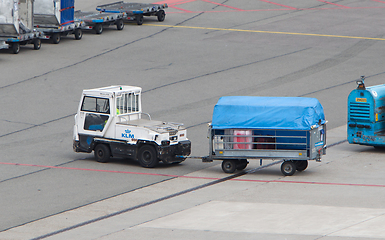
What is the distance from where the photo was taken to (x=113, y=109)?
Result: 1723 cm

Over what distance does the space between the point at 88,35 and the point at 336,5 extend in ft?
61.5

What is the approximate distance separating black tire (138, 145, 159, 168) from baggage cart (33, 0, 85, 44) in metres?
16.7

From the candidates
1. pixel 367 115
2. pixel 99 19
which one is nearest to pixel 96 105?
pixel 367 115

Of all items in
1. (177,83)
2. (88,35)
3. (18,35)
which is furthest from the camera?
(88,35)

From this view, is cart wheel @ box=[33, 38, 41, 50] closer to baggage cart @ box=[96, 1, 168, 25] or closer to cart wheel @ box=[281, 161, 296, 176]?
baggage cart @ box=[96, 1, 168, 25]

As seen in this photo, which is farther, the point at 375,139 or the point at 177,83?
the point at 177,83

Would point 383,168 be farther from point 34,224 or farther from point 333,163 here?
point 34,224

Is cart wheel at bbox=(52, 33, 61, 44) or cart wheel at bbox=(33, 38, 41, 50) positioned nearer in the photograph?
cart wheel at bbox=(33, 38, 41, 50)

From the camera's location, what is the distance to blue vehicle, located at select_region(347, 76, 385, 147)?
732 inches

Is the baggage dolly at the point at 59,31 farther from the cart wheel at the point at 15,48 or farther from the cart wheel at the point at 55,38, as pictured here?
the cart wheel at the point at 15,48

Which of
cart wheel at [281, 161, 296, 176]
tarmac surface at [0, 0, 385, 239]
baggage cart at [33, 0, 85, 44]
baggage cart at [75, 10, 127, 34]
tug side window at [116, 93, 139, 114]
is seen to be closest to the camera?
tarmac surface at [0, 0, 385, 239]

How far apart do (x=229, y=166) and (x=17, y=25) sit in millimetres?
16812

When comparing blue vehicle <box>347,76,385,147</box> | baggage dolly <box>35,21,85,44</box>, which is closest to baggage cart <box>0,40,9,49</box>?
baggage dolly <box>35,21,85,44</box>

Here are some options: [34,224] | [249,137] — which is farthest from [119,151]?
[34,224]
